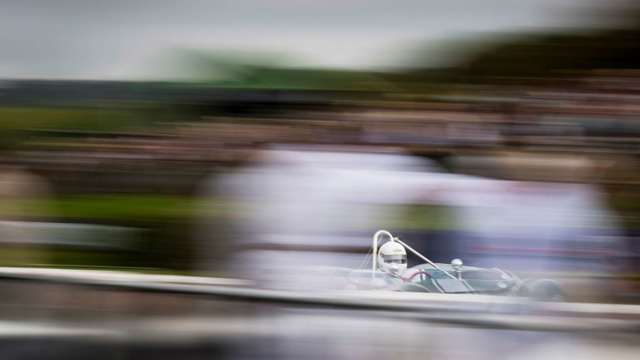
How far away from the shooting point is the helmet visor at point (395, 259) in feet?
5.81

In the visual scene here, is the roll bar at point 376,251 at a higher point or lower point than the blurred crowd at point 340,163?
lower

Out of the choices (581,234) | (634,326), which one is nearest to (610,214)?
(581,234)

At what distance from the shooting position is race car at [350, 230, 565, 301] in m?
1.72

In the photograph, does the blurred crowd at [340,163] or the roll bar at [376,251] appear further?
the blurred crowd at [340,163]

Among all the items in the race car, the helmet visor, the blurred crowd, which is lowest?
the race car

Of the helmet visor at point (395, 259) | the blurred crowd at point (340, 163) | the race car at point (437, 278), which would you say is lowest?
the race car at point (437, 278)

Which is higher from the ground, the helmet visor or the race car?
the helmet visor

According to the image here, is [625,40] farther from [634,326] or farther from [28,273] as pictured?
[28,273]

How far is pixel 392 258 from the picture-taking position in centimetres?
179

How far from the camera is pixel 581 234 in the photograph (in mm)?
1970

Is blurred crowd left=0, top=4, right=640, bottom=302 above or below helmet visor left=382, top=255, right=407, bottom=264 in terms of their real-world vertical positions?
above

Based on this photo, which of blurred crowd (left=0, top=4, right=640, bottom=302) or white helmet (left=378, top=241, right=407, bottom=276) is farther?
blurred crowd (left=0, top=4, right=640, bottom=302)

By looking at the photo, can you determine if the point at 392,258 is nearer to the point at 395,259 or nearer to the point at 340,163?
the point at 395,259

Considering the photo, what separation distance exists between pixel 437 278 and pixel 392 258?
104mm
